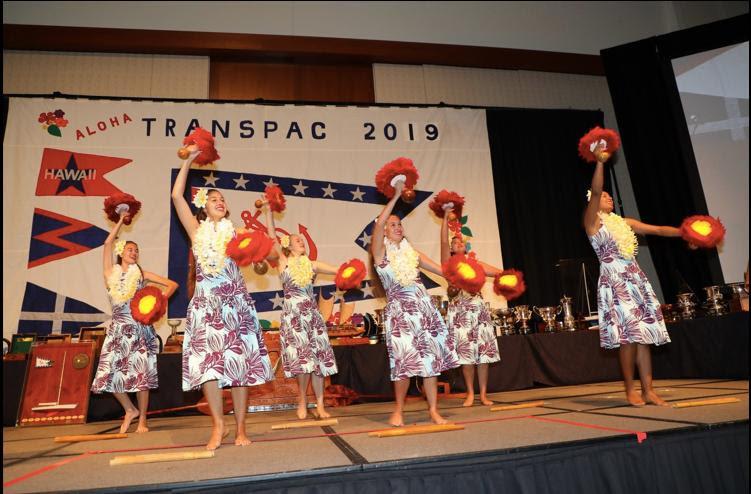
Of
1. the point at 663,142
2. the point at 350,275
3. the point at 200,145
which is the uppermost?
the point at 663,142

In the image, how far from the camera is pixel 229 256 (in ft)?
9.95

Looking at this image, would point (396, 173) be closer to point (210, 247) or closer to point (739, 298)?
point (210, 247)

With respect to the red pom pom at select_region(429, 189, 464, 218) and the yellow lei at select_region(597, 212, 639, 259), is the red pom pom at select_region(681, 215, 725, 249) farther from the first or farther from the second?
the red pom pom at select_region(429, 189, 464, 218)

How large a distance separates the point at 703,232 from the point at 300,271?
10.7 feet

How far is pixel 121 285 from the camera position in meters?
4.27

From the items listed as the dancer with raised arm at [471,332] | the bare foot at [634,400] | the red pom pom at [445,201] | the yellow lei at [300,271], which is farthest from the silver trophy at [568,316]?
the yellow lei at [300,271]

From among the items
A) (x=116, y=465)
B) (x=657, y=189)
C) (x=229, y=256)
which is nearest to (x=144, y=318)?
(x=229, y=256)

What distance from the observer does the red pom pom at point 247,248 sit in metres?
2.94

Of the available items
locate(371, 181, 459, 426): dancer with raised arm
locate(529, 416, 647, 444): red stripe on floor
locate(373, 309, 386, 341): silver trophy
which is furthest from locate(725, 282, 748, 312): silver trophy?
locate(373, 309, 386, 341): silver trophy

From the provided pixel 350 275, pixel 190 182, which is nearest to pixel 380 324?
pixel 350 275

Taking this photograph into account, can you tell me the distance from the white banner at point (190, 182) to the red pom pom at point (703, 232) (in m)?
3.86

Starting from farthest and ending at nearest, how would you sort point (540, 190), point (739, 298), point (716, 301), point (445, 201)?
1. point (540, 190)
2. point (716, 301)
3. point (739, 298)
4. point (445, 201)

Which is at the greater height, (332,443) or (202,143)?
(202,143)

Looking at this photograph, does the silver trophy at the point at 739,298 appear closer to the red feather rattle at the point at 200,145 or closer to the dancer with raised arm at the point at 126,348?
the red feather rattle at the point at 200,145
